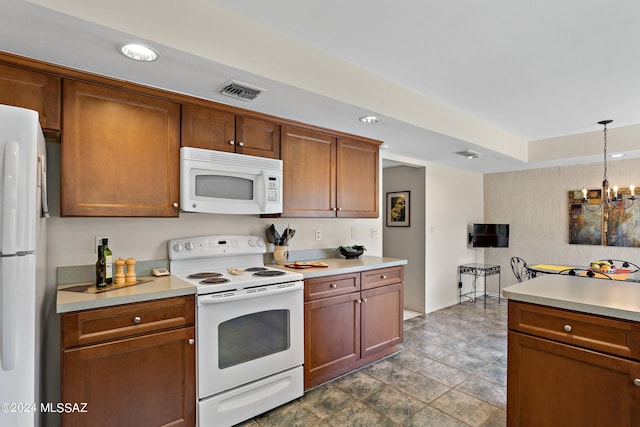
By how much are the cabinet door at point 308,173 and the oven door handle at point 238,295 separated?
0.71 m

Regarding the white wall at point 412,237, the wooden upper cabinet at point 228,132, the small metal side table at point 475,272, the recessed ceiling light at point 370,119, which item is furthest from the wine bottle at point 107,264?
the small metal side table at point 475,272

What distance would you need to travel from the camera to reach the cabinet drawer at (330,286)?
254cm

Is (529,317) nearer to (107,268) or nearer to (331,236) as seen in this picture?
(331,236)

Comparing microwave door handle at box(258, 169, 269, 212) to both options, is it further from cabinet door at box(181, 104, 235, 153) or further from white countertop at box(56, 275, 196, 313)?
white countertop at box(56, 275, 196, 313)

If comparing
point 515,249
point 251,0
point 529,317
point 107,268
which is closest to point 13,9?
point 251,0

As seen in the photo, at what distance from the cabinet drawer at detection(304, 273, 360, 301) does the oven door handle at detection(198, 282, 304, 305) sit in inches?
6.1

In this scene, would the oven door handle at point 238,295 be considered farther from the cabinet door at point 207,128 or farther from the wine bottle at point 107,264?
the cabinet door at point 207,128

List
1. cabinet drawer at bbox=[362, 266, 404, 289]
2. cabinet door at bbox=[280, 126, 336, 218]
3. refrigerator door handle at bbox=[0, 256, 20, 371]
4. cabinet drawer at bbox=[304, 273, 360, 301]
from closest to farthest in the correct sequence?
refrigerator door handle at bbox=[0, 256, 20, 371], cabinet drawer at bbox=[304, 273, 360, 301], cabinet door at bbox=[280, 126, 336, 218], cabinet drawer at bbox=[362, 266, 404, 289]

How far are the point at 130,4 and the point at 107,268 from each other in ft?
4.73

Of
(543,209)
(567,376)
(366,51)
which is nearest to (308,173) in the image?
(366,51)

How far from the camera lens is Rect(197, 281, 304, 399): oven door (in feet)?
6.57

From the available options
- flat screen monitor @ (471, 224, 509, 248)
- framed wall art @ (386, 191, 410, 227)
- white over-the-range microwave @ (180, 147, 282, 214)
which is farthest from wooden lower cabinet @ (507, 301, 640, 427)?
flat screen monitor @ (471, 224, 509, 248)

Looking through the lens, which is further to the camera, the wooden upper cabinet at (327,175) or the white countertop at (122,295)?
the wooden upper cabinet at (327,175)

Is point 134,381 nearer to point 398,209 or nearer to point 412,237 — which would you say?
point 412,237
